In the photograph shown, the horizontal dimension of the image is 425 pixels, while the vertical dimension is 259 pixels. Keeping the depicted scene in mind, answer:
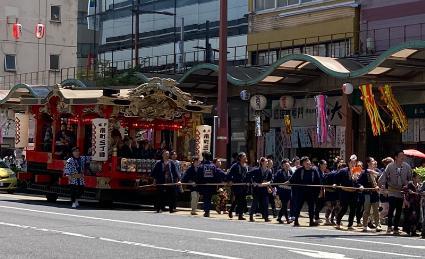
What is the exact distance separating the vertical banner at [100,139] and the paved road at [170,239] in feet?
11.1

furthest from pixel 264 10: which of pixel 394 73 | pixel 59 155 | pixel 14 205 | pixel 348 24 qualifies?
pixel 14 205

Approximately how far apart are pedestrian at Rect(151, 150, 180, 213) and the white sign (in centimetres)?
775

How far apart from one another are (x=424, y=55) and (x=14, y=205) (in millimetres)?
12993

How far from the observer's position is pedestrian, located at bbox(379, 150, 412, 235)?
20172 millimetres

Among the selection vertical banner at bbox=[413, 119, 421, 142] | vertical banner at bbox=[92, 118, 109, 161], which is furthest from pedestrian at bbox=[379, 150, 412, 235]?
vertical banner at bbox=[92, 118, 109, 161]

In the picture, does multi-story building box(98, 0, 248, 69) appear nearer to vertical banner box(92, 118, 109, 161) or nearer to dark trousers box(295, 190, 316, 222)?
vertical banner box(92, 118, 109, 161)

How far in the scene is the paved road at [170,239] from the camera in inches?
567

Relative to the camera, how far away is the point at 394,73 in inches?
1125

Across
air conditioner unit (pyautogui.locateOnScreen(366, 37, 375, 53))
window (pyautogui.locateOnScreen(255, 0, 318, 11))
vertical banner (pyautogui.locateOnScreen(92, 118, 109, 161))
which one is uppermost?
window (pyautogui.locateOnScreen(255, 0, 318, 11))

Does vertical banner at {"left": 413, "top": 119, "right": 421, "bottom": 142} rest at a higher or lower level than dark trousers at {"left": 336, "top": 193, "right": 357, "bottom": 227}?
higher

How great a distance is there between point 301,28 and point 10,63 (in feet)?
113

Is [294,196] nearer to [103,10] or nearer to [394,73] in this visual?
[394,73]

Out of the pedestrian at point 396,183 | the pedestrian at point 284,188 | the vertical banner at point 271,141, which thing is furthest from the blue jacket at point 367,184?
the vertical banner at point 271,141

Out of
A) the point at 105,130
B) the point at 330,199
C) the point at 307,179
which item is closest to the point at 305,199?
the point at 307,179
